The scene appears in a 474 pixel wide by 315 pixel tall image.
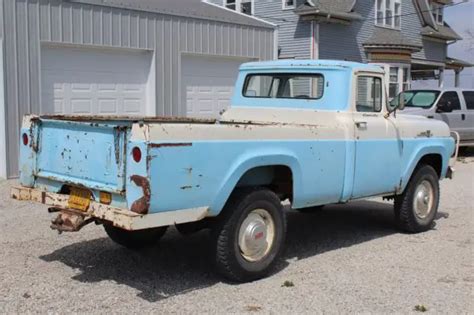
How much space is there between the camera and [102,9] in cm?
1264

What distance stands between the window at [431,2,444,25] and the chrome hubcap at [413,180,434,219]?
25.0m

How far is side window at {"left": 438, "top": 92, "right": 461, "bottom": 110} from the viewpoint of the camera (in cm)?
1663

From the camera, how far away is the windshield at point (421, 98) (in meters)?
16.5

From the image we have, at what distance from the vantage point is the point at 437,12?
31.7 meters

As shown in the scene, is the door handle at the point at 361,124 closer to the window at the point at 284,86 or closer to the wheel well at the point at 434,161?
the window at the point at 284,86

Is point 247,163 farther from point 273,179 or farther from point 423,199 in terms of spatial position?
point 423,199

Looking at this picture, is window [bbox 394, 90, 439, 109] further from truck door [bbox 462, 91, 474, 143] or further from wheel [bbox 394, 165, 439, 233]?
wheel [bbox 394, 165, 439, 233]

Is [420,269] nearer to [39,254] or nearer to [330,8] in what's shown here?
[39,254]

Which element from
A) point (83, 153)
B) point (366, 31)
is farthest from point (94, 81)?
point (366, 31)

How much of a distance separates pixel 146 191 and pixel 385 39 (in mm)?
23084

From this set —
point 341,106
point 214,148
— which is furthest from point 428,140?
point 214,148

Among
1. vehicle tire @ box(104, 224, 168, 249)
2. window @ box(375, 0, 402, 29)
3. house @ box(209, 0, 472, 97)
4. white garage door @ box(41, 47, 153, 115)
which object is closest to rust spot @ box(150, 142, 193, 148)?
vehicle tire @ box(104, 224, 168, 249)

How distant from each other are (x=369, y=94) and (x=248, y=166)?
7.55 ft

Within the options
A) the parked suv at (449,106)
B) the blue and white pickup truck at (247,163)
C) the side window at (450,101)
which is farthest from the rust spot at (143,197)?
the side window at (450,101)
